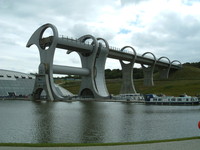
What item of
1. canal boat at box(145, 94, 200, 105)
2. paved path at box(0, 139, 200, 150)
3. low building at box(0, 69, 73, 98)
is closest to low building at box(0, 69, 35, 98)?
low building at box(0, 69, 73, 98)

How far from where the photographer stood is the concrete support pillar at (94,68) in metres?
64.3

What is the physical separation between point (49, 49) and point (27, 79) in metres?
29.0

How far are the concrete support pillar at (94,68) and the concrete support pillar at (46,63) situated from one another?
1166 centimetres

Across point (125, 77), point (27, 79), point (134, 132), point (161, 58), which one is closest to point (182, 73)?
point (161, 58)

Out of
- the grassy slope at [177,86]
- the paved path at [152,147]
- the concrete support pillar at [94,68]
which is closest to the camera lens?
the paved path at [152,147]

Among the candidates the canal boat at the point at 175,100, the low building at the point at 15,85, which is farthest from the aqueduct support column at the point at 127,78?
the canal boat at the point at 175,100

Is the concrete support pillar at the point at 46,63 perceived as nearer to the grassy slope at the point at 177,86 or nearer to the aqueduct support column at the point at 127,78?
the aqueduct support column at the point at 127,78

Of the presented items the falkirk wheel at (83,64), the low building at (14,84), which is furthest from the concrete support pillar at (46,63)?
the low building at (14,84)

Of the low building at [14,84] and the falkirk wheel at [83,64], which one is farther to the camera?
the low building at [14,84]

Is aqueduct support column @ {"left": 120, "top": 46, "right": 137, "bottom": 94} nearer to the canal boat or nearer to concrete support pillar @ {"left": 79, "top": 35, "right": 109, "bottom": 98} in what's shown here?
concrete support pillar @ {"left": 79, "top": 35, "right": 109, "bottom": 98}

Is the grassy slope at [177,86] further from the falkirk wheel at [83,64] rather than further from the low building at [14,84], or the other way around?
the low building at [14,84]

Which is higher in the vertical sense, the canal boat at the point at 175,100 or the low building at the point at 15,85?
the low building at the point at 15,85

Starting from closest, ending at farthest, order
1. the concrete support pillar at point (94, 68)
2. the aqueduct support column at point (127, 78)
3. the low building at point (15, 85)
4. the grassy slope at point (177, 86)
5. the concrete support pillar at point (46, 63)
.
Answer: the concrete support pillar at point (46, 63) → the concrete support pillar at point (94, 68) → the low building at point (15, 85) → the grassy slope at point (177, 86) → the aqueduct support column at point (127, 78)

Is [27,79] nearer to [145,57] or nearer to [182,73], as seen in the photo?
→ [145,57]
